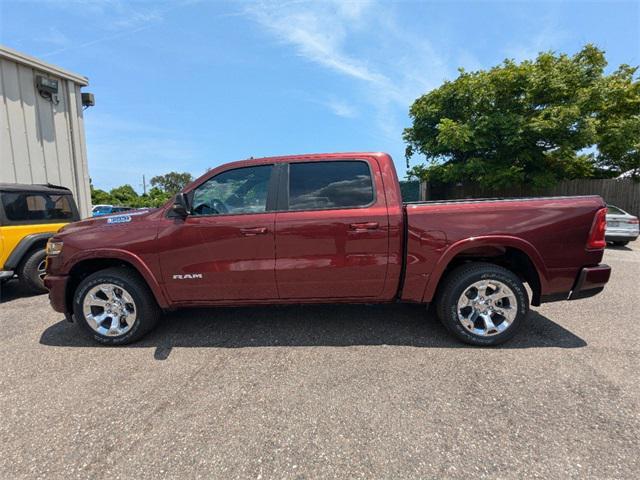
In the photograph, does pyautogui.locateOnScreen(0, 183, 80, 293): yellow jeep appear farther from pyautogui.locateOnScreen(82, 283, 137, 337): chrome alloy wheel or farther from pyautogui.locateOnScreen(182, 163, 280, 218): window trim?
pyautogui.locateOnScreen(182, 163, 280, 218): window trim

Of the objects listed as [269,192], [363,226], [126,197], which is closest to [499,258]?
[363,226]

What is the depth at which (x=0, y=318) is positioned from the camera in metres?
4.29

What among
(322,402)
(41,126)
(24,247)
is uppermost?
(41,126)

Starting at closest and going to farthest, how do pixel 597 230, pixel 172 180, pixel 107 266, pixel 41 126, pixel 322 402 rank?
pixel 322 402
pixel 597 230
pixel 107 266
pixel 41 126
pixel 172 180

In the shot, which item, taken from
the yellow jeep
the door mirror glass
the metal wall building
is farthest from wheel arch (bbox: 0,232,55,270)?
the door mirror glass

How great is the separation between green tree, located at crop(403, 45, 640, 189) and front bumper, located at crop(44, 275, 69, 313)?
13.8m

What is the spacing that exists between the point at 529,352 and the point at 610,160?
1779 centimetres

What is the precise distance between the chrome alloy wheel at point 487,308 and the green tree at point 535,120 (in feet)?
39.1

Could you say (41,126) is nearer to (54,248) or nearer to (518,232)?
(54,248)

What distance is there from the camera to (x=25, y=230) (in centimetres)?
521

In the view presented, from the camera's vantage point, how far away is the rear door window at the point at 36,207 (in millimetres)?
5117

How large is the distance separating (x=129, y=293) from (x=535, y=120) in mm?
14739

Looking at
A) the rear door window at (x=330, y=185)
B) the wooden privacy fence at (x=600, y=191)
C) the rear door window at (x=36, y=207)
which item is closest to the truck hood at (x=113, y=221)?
the rear door window at (x=330, y=185)

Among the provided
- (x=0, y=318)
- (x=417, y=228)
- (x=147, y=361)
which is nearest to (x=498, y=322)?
(x=417, y=228)
